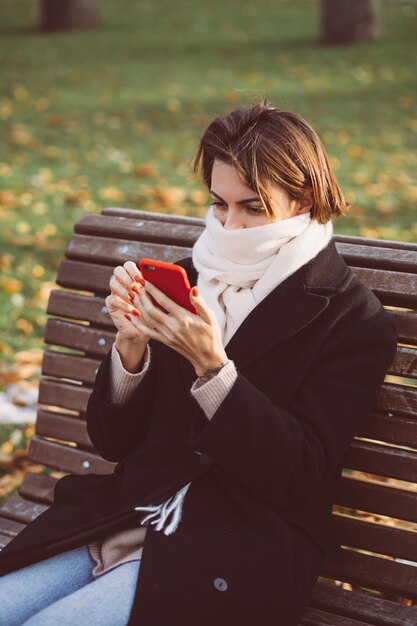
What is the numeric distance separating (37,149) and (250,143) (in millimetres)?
7722

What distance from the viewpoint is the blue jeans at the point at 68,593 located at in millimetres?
2319

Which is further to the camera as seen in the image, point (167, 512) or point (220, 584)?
point (167, 512)

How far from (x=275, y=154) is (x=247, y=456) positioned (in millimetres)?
773

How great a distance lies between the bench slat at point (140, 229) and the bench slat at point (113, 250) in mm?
22

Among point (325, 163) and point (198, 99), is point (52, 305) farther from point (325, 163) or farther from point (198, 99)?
point (198, 99)

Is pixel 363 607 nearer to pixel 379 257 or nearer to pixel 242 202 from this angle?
pixel 379 257

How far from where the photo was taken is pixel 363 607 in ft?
8.94

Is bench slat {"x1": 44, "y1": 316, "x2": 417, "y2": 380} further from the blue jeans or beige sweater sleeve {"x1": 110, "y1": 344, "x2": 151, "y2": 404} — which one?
the blue jeans

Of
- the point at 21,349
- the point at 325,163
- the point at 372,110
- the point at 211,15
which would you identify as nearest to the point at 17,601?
the point at 325,163

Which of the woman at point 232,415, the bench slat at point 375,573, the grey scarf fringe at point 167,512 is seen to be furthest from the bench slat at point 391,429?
the grey scarf fringe at point 167,512

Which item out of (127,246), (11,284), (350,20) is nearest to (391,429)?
(127,246)

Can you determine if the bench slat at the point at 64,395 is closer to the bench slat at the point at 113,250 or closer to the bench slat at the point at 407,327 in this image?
the bench slat at the point at 113,250

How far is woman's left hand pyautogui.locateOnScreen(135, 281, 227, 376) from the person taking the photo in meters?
2.31

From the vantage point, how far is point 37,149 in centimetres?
995
